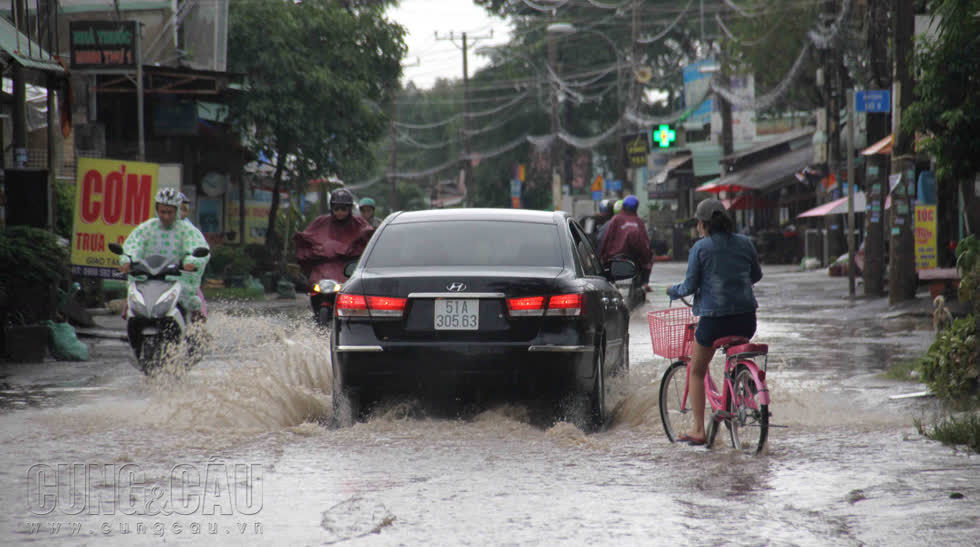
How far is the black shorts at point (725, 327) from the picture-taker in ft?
25.1

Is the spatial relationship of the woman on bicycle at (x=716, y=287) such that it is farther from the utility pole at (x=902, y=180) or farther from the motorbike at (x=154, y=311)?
the utility pole at (x=902, y=180)

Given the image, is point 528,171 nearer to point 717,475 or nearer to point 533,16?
point 533,16

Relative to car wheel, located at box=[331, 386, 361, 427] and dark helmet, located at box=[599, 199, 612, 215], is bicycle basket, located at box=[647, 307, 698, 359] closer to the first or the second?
car wheel, located at box=[331, 386, 361, 427]

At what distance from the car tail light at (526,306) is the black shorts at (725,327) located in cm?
99

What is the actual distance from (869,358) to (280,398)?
274 inches

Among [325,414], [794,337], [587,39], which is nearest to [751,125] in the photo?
[587,39]

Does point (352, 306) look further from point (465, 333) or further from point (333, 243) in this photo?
point (333, 243)

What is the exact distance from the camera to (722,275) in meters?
7.62

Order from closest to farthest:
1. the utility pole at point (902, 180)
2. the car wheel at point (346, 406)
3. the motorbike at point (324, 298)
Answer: the car wheel at point (346, 406) → the motorbike at point (324, 298) → the utility pole at point (902, 180)

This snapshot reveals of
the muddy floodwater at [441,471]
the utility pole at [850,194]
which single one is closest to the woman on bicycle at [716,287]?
the muddy floodwater at [441,471]

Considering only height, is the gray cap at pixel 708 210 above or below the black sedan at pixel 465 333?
above

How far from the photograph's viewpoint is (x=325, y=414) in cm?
934

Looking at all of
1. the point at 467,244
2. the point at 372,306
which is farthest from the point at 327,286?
the point at 372,306

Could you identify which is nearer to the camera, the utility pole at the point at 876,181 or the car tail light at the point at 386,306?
the car tail light at the point at 386,306
